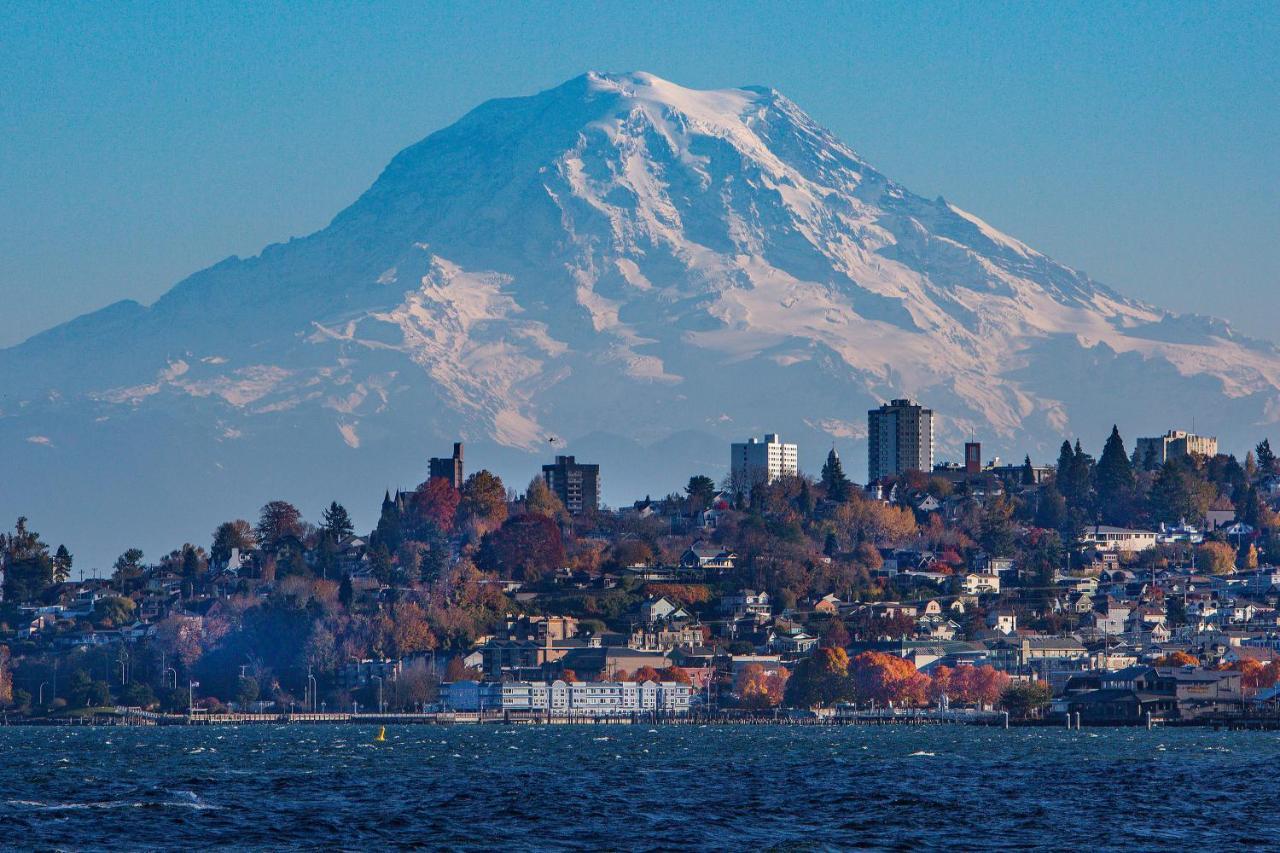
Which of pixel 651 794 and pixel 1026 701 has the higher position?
pixel 1026 701

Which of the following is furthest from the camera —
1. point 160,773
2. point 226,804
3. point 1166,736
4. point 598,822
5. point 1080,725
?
point 1080,725

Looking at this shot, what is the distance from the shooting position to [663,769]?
119 metres

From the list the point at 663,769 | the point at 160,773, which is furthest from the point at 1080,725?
the point at 160,773

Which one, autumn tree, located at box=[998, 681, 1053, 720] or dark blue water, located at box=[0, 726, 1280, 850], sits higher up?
autumn tree, located at box=[998, 681, 1053, 720]

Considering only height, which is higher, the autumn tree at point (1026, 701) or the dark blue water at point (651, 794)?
the autumn tree at point (1026, 701)

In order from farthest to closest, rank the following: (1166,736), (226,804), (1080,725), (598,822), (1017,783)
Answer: (1080,725) < (1166,736) < (1017,783) < (226,804) < (598,822)

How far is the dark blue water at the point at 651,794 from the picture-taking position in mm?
82938

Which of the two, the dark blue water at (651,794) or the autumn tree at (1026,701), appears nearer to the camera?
the dark blue water at (651,794)

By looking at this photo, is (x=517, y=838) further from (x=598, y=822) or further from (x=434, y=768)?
(x=434, y=768)

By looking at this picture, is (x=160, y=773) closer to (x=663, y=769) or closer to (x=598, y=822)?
(x=663, y=769)

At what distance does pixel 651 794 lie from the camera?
101m

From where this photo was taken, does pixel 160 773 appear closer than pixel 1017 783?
No

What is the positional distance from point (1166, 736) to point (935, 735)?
15.0 metres

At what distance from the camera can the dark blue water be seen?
272 feet
